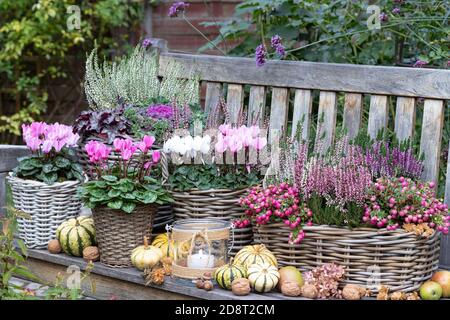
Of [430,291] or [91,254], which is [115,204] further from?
[430,291]

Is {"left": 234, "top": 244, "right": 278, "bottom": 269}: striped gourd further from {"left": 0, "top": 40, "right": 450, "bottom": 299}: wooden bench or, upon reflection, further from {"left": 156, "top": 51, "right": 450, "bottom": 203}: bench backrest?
{"left": 156, "top": 51, "right": 450, "bottom": 203}: bench backrest

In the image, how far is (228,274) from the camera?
276 centimetres

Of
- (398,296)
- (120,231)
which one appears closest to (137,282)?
(120,231)

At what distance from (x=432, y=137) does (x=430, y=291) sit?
690 millimetres

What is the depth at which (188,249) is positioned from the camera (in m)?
2.93

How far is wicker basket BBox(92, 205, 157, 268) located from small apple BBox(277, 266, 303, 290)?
2.04ft

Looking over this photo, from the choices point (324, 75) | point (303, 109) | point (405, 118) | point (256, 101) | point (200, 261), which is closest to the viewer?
point (200, 261)

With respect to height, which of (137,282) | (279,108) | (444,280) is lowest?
(137,282)

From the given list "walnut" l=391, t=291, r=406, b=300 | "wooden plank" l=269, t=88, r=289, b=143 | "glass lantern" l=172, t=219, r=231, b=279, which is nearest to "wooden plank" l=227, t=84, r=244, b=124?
"wooden plank" l=269, t=88, r=289, b=143

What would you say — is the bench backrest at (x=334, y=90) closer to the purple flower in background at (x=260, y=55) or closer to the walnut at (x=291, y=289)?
the purple flower in background at (x=260, y=55)

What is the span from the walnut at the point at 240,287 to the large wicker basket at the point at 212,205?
35 centimetres

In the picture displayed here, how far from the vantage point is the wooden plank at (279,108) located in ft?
11.9

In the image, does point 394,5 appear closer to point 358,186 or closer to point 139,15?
point 358,186
